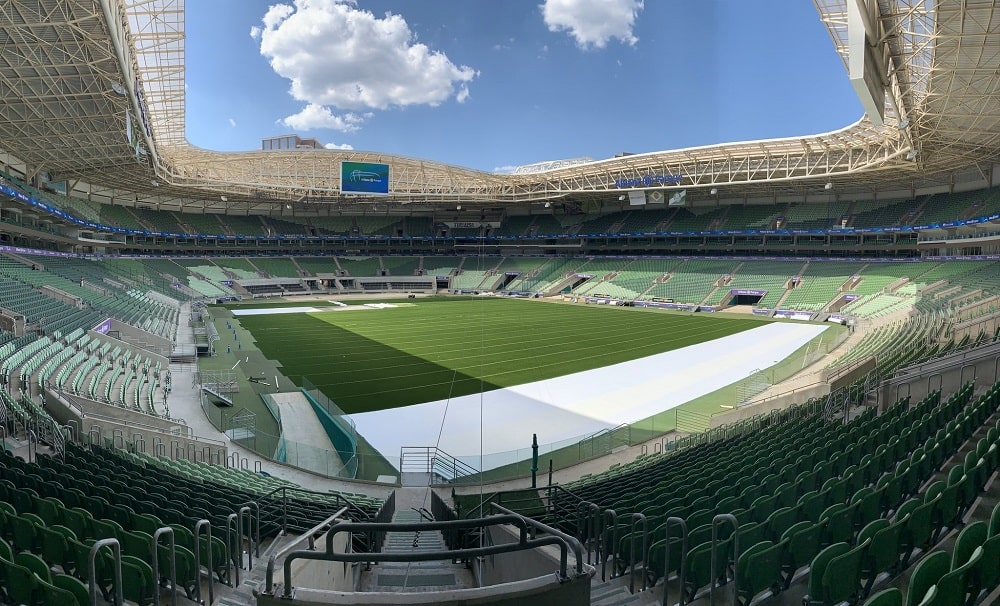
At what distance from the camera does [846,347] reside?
25.0m

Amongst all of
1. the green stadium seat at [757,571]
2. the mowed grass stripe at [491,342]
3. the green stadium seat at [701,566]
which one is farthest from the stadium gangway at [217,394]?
the green stadium seat at [757,571]

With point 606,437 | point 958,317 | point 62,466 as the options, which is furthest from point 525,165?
point 62,466

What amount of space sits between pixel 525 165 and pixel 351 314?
29.8m

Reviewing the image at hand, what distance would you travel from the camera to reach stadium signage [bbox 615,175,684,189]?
48375 mm

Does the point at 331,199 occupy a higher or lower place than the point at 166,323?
higher

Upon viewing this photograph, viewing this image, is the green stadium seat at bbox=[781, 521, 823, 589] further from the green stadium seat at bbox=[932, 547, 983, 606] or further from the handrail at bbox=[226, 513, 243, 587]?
the handrail at bbox=[226, 513, 243, 587]

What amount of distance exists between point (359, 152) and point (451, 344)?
28557mm

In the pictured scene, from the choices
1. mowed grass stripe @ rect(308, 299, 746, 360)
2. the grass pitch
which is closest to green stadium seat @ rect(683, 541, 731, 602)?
the grass pitch

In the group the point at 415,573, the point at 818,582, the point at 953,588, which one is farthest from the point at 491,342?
the point at 953,588

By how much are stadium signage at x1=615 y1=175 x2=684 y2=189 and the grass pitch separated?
1119 centimetres

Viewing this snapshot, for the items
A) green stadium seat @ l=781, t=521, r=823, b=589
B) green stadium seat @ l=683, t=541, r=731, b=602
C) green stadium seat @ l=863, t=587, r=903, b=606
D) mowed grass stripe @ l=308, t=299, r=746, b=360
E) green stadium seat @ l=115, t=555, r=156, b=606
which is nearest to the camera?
green stadium seat @ l=863, t=587, r=903, b=606

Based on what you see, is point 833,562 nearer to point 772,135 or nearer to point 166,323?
point 166,323

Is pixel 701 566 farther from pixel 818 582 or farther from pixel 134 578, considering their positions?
pixel 134 578

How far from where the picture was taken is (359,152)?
5188 cm
